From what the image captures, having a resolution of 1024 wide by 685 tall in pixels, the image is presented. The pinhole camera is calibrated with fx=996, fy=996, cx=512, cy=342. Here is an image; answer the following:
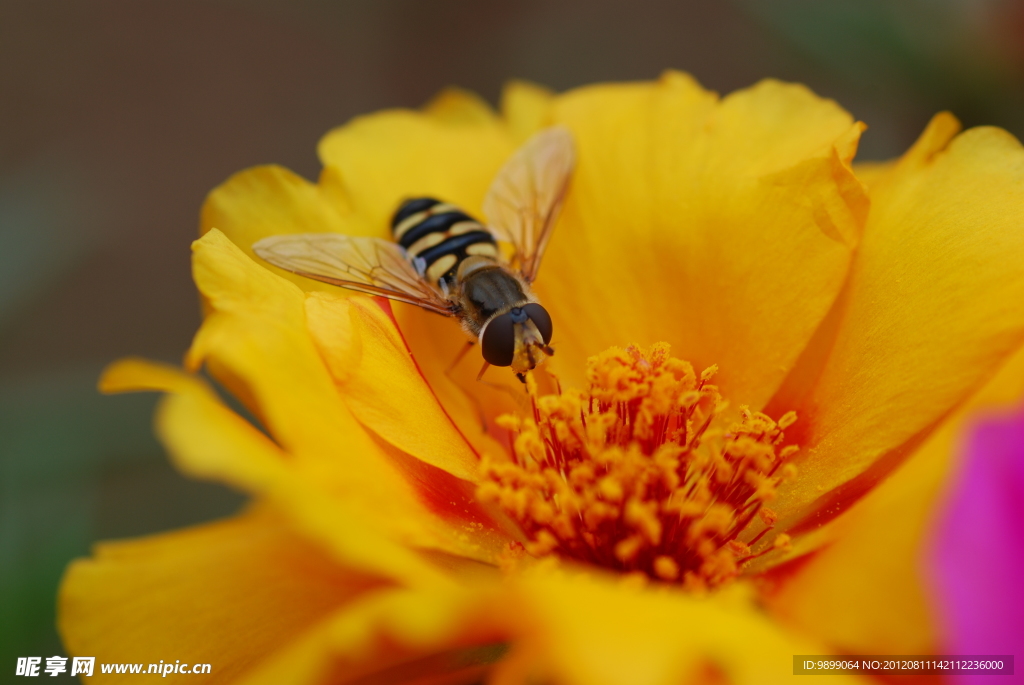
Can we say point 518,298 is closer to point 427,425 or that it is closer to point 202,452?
point 427,425

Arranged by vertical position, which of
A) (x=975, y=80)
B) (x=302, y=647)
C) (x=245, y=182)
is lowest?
(x=302, y=647)

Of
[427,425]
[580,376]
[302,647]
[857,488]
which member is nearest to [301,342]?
[427,425]

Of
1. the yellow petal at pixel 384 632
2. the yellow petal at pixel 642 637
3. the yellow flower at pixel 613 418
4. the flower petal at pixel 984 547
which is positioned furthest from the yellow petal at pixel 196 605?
the flower petal at pixel 984 547

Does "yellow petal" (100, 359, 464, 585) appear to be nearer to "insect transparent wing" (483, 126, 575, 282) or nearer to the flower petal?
the flower petal

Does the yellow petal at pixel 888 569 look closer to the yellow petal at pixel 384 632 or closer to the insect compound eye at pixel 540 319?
the yellow petal at pixel 384 632

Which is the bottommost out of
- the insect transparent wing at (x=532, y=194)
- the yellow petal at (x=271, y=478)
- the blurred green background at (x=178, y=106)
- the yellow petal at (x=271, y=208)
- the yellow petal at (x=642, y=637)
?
the yellow petal at (x=642, y=637)

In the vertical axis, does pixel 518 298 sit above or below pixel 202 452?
above
